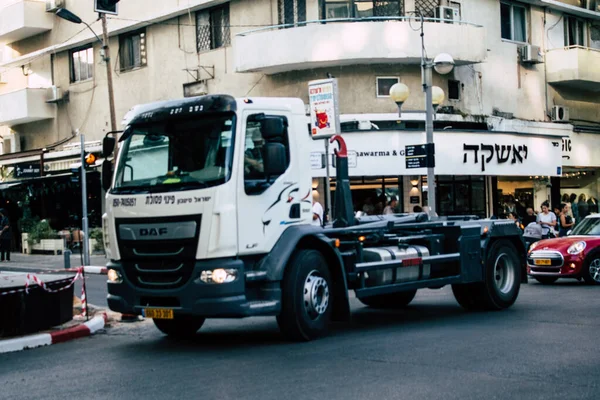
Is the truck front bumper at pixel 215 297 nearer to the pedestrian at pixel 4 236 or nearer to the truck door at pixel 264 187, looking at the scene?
the truck door at pixel 264 187

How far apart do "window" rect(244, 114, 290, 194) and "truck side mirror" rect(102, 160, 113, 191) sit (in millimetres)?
2098

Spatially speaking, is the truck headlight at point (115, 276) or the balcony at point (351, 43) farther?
the balcony at point (351, 43)

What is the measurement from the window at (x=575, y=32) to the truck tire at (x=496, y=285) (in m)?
23.1

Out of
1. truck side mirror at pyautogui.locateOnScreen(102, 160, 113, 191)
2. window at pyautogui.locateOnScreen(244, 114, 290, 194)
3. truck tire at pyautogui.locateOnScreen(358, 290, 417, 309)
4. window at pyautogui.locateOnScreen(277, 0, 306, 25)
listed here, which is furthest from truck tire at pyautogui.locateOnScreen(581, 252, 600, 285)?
window at pyautogui.locateOnScreen(277, 0, 306, 25)

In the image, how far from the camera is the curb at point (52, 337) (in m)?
10.8

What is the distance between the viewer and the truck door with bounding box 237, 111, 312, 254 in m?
9.94

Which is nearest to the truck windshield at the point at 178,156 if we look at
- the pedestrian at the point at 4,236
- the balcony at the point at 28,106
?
the pedestrian at the point at 4,236

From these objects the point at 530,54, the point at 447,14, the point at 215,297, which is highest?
the point at 447,14

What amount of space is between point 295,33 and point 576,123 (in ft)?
44.1

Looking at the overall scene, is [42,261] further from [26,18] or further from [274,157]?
[274,157]

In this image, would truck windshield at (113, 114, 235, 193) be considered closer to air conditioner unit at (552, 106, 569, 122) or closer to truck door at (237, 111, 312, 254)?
truck door at (237, 111, 312, 254)

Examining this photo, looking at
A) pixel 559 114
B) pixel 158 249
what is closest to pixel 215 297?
pixel 158 249

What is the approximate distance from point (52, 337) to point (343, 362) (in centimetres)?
437

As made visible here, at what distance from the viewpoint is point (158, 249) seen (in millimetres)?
9992
